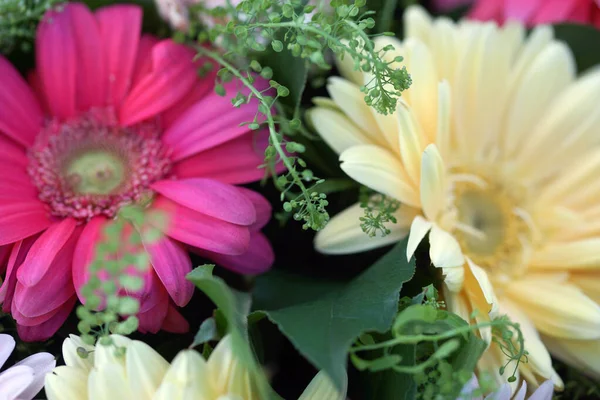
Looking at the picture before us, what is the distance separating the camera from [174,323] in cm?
47

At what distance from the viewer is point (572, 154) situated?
0.62m

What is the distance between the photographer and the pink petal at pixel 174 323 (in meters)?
0.47

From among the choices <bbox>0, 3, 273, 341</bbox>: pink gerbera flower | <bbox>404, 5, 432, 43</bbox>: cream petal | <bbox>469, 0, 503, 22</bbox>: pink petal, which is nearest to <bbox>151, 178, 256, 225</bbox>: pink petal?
<bbox>0, 3, 273, 341</bbox>: pink gerbera flower

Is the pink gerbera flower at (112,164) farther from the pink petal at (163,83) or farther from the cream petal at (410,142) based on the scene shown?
the cream petal at (410,142)

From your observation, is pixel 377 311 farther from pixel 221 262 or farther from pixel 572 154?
pixel 572 154

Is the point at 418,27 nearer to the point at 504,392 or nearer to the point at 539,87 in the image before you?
the point at 539,87

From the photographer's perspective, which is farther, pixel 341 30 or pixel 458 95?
pixel 458 95

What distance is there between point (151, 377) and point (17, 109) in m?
0.26

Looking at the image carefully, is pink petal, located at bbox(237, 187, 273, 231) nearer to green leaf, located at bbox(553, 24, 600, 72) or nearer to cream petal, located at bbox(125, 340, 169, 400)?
cream petal, located at bbox(125, 340, 169, 400)

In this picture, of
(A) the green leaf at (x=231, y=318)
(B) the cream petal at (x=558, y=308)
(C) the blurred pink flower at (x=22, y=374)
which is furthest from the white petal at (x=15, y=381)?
(B) the cream petal at (x=558, y=308)

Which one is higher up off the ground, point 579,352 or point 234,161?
point 234,161

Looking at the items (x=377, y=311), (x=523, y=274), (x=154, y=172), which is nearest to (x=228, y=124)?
(x=154, y=172)

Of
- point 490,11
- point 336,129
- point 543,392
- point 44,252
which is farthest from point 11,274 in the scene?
point 490,11

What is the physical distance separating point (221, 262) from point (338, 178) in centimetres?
14
